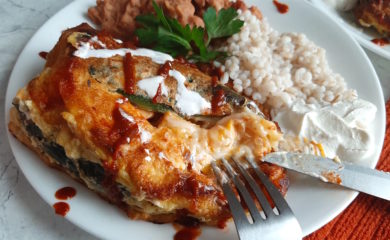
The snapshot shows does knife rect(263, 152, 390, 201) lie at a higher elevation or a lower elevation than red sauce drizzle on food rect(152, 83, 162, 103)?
higher

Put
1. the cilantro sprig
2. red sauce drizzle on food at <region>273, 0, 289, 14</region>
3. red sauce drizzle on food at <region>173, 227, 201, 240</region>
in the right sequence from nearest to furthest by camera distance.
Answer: red sauce drizzle on food at <region>173, 227, 201, 240</region> < the cilantro sprig < red sauce drizzle on food at <region>273, 0, 289, 14</region>

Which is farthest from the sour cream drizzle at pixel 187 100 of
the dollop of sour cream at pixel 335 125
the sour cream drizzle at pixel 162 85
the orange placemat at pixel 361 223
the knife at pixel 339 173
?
the orange placemat at pixel 361 223

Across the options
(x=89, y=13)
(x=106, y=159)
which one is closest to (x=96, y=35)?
(x=89, y=13)

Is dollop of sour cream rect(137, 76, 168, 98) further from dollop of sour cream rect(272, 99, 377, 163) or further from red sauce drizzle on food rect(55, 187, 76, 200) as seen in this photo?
dollop of sour cream rect(272, 99, 377, 163)

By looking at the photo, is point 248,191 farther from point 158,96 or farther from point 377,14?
point 377,14

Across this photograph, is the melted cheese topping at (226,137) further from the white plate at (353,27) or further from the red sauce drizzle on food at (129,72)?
the white plate at (353,27)

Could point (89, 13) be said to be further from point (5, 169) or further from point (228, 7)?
point (5, 169)

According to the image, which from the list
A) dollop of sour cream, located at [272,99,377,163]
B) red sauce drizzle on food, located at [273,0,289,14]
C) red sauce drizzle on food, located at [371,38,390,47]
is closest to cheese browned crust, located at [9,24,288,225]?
dollop of sour cream, located at [272,99,377,163]
